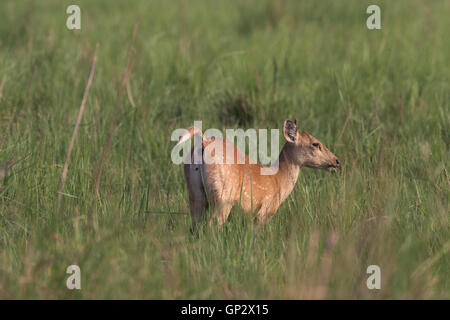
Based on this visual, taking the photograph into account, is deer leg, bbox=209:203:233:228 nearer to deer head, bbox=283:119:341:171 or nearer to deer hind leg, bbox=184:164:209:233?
deer hind leg, bbox=184:164:209:233

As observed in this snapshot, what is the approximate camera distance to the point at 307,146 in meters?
4.46

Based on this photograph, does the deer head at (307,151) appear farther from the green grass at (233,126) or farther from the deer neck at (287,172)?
the green grass at (233,126)

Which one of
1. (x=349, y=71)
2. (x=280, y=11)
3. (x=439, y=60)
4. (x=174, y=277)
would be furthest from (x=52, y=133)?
(x=280, y=11)

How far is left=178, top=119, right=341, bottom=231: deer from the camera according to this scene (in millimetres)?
3855

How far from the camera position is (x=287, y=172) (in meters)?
4.42

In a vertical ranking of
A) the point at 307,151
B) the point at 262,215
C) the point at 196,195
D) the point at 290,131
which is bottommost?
the point at 262,215

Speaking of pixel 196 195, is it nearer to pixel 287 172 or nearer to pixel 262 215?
pixel 262 215

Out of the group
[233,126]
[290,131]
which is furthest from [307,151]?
[233,126]

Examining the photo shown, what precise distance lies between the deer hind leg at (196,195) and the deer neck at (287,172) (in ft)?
1.96

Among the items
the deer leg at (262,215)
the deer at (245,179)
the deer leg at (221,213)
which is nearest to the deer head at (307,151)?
the deer at (245,179)

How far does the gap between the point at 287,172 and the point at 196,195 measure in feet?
2.54

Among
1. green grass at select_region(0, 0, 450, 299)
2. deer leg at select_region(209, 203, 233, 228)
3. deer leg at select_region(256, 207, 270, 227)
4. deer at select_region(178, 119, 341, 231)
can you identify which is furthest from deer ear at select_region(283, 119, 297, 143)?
deer leg at select_region(209, 203, 233, 228)

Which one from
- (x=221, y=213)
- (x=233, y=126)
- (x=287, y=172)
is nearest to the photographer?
(x=221, y=213)

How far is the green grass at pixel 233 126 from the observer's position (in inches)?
122
